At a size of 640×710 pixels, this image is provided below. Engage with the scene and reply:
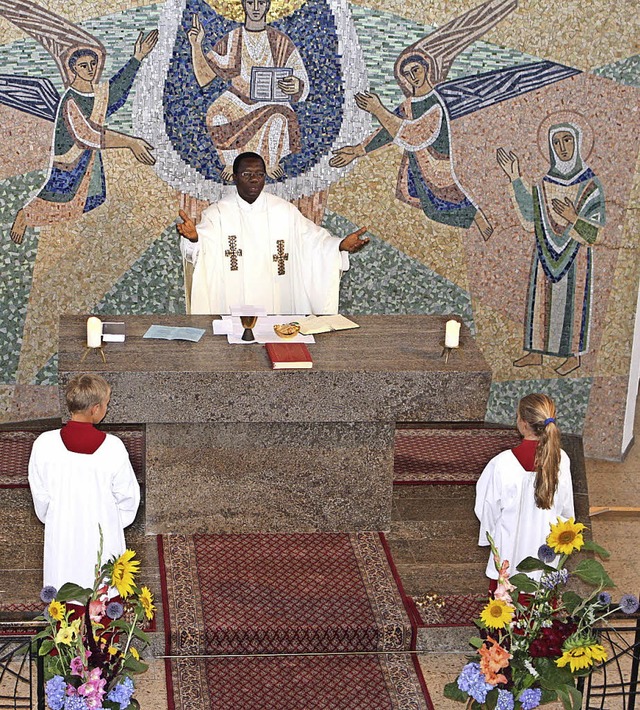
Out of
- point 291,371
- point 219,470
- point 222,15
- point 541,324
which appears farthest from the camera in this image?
point 541,324

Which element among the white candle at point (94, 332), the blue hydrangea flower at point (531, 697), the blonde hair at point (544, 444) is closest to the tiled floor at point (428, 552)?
the blonde hair at point (544, 444)

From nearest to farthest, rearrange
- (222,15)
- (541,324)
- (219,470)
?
1. (219,470)
2. (222,15)
3. (541,324)

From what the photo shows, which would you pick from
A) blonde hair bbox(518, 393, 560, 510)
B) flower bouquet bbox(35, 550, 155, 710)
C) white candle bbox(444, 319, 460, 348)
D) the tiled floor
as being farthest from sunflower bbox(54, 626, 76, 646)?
white candle bbox(444, 319, 460, 348)

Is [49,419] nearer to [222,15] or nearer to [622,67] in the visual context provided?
[222,15]

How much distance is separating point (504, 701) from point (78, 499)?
97.6 inches

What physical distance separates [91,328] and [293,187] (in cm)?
272

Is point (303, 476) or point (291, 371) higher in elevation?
point (291, 371)

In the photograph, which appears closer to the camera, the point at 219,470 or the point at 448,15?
the point at 219,470

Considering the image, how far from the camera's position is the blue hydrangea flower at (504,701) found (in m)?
4.97

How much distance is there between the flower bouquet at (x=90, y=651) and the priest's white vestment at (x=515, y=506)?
2.22m

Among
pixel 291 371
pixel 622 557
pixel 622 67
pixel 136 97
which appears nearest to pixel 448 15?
pixel 622 67

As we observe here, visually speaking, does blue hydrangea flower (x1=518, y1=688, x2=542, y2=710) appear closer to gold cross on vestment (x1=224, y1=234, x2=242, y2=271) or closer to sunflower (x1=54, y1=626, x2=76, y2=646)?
sunflower (x1=54, y1=626, x2=76, y2=646)

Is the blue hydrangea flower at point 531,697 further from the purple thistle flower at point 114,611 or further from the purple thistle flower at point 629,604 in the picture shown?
the purple thistle flower at point 114,611

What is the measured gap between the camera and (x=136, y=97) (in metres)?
9.00
